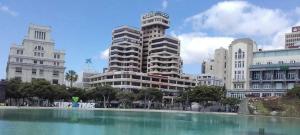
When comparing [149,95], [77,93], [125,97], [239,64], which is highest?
[239,64]

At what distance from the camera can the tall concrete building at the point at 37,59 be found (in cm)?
16525

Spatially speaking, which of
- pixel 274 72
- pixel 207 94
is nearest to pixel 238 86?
pixel 274 72

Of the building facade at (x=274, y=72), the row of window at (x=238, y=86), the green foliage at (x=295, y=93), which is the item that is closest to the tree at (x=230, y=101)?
the building facade at (x=274, y=72)

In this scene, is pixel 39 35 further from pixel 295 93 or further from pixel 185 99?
pixel 295 93

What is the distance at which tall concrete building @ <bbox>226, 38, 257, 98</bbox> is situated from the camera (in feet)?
539

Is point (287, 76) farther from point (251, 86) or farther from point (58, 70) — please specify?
point (58, 70)

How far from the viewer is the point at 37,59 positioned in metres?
169

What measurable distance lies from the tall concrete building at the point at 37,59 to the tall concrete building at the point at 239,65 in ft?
227

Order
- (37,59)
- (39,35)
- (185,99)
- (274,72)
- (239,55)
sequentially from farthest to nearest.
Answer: (39,35) < (37,59) < (239,55) < (185,99) < (274,72)

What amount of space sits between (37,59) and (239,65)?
81.3 m

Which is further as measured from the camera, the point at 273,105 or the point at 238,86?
the point at 238,86

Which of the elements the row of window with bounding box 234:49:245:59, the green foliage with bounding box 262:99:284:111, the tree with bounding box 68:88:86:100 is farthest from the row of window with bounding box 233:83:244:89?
the tree with bounding box 68:88:86:100

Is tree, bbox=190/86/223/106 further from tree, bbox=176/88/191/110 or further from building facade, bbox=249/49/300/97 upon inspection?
building facade, bbox=249/49/300/97

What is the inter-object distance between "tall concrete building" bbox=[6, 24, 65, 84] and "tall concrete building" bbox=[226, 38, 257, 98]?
227 feet
